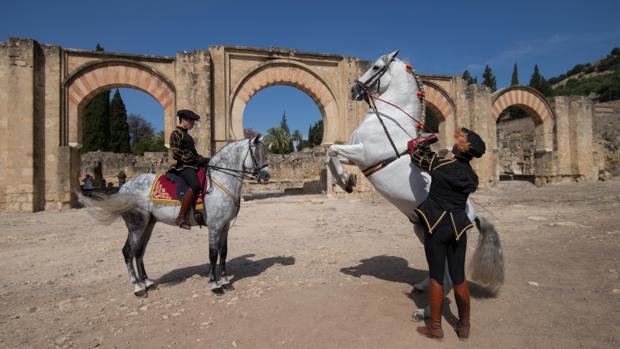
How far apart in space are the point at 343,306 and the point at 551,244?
4.18 m

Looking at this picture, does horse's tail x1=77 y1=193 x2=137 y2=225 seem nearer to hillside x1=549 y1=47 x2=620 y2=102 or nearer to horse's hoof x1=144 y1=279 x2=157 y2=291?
horse's hoof x1=144 y1=279 x2=157 y2=291

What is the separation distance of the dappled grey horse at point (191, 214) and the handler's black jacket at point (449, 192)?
2033 millimetres


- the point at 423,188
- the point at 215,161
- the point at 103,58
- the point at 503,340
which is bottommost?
the point at 503,340

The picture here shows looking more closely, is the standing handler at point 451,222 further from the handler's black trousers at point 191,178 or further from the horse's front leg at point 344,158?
the handler's black trousers at point 191,178

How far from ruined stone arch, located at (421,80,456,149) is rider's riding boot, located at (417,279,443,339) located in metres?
13.9

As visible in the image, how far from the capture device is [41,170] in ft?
35.5

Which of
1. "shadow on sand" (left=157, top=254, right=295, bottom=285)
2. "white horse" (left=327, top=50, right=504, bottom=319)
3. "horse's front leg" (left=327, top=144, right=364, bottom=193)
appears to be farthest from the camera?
"shadow on sand" (left=157, top=254, right=295, bottom=285)

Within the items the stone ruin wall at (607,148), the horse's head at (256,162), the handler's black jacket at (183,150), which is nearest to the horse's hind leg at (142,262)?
the handler's black jacket at (183,150)

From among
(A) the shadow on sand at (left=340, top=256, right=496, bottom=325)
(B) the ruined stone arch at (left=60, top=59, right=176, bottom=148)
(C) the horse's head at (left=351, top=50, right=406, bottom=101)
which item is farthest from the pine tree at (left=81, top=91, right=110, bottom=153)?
(C) the horse's head at (left=351, top=50, right=406, bottom=101)

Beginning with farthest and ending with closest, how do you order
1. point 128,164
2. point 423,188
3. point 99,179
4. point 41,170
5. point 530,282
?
point 128,164 → point 99,179 → point 41,170 → point 530,282 → point 423,188

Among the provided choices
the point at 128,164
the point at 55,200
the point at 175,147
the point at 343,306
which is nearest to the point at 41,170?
the point at 55,200

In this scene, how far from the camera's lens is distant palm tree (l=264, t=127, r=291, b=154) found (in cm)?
5509

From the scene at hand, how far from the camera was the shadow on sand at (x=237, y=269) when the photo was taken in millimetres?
4246

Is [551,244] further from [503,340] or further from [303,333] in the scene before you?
[303,333]
